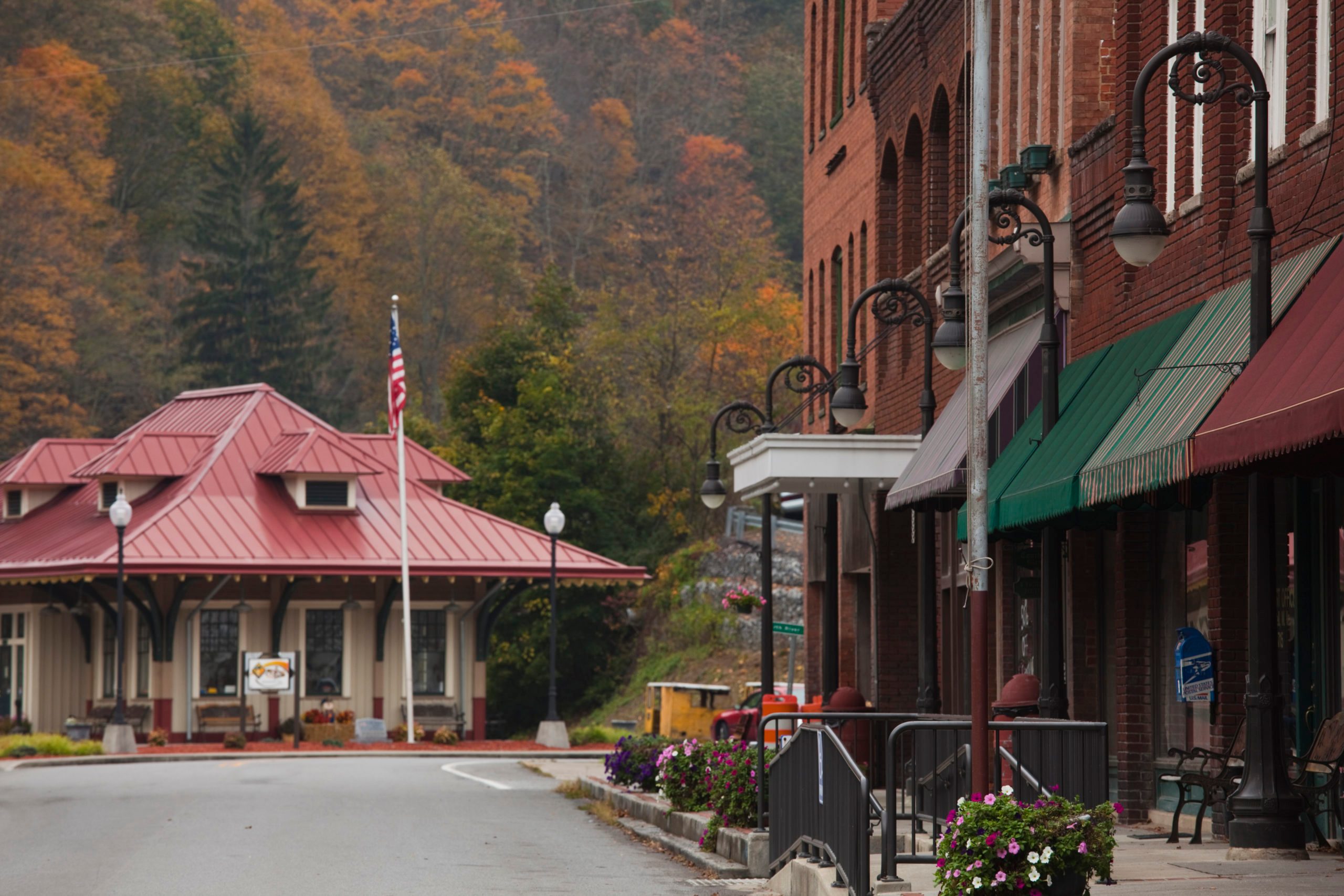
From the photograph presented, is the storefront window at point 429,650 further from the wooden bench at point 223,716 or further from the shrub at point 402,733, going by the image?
the wooden bench at point 223,716

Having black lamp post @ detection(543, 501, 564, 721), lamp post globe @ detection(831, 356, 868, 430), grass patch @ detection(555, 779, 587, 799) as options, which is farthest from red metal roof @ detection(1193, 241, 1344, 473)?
black lamp post @ detection(543, 501, 564, 721)

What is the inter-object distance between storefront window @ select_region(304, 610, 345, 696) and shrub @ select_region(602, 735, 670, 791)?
18.8m

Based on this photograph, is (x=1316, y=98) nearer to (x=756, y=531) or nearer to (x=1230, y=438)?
(x=1230, y=438)

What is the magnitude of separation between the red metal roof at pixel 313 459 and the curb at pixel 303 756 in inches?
308

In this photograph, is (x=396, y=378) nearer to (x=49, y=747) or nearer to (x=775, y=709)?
(x=49, y=747)

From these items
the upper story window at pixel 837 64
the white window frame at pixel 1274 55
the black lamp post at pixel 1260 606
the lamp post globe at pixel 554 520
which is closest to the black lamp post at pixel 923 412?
the white window frame at pixel 1274 55

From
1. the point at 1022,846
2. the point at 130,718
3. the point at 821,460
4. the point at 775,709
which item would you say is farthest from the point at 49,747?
the point at 1022,846

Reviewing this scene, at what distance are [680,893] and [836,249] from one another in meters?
17.2

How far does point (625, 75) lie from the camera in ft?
328

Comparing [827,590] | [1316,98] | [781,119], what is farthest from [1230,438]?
[781,119]

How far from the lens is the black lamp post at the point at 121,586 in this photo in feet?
118

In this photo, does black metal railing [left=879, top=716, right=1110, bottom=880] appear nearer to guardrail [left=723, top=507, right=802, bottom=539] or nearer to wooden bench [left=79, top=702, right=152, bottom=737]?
wooden bench [left=79, top=702, right=152, bottom=737]

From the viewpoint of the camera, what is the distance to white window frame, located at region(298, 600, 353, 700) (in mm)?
42250

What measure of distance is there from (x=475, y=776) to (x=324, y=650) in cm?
1343
